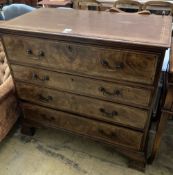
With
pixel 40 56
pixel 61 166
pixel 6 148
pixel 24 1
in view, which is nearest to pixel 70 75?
pixel 40 56

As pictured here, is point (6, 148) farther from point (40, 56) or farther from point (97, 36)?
point (97, 36)

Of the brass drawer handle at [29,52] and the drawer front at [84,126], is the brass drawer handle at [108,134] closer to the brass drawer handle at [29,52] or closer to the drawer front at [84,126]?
the drawer front at [84,126]

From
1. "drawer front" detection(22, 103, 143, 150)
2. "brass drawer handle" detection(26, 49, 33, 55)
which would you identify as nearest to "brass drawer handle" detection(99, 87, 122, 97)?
"drawer front" detection(22, 103, 143, 150)

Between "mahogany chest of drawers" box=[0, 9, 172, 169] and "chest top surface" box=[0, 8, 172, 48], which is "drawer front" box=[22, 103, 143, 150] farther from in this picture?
"chest top surface" box=[0, 8, 172, 48]

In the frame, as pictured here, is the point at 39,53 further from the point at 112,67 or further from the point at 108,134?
the point at 108,134

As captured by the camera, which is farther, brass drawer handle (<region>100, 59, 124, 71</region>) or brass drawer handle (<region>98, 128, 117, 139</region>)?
brass drawer handle (<region>98, 128, 117, 139</region>)

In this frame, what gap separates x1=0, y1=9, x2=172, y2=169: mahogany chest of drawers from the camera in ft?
3.30

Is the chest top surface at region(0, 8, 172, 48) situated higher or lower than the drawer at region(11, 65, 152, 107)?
higher

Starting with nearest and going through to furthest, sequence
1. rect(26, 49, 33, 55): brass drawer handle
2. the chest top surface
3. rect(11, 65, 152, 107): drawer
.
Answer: the chest top surface
rect(11, 65, 152, 107): drawer
rect(26, 49, 33, 55): brass drawer handle

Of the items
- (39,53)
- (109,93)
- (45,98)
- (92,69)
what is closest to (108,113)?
(109,93)

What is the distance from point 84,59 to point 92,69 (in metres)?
0.07

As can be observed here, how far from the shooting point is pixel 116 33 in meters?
1.04

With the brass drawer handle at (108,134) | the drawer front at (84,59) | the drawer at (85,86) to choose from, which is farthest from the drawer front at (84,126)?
the drawer front at (84,59)

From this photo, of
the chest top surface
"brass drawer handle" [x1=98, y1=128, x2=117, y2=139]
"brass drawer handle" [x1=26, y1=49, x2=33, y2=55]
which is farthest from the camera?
"brass drawer handle" [x1=98, y1=128, x2=117, y2=139]
